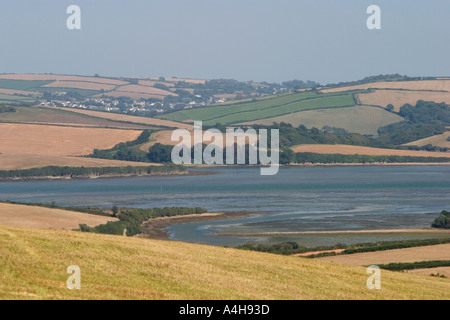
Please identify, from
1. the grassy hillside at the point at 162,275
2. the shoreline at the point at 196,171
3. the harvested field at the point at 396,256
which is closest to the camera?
the grassy hillside at the point at 162,275

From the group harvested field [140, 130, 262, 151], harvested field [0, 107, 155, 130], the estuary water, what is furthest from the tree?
harvested field [0, 107, 155, 130]

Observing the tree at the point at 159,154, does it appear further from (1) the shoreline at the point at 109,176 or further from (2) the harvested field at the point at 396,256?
(2) the harvested field at the point at 396,256

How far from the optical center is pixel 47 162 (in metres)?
117

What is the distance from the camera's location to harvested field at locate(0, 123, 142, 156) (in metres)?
127

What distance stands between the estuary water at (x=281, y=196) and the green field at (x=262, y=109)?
56.1 m

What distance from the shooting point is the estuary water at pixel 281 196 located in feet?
200

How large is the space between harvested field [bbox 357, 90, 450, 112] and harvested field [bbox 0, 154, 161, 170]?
8246 cm

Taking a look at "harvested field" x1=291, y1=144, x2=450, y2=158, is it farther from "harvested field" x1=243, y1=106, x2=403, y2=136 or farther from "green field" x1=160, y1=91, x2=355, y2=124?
"green field" x1=160, y1=91, x2=355, y2=124

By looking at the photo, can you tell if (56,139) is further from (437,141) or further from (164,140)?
(437,141)

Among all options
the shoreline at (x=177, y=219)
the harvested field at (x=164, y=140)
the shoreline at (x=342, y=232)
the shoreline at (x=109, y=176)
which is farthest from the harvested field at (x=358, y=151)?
the shoreline at (x=342, y=232)

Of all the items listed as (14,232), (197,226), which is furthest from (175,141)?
(14,232)

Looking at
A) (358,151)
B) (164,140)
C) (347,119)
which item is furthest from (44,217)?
(347,119)

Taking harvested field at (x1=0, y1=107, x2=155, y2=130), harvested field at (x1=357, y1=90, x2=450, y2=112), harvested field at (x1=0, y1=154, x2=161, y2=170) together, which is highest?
harvested field at (x1=357, y1=90, x2=450, y2=112)
